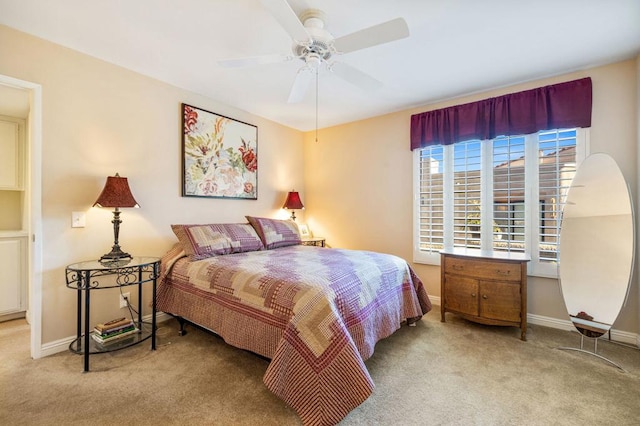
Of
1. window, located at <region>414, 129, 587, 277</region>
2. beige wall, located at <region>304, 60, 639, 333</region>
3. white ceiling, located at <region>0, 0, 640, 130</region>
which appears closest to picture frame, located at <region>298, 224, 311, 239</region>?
beige wall, located at <region>304, 60, 639, 333</region>

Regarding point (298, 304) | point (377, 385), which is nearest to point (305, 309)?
point (298, 304)

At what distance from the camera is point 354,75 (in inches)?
88.4

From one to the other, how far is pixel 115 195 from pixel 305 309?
6.19 ft

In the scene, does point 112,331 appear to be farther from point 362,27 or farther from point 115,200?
point 362,27

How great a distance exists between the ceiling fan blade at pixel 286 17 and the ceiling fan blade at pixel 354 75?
34 cm

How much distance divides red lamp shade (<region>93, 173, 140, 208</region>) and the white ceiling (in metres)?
1.11

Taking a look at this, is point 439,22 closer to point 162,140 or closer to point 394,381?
point 394,381

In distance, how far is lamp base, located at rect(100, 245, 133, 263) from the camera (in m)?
2.35

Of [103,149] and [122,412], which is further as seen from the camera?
[103,149]

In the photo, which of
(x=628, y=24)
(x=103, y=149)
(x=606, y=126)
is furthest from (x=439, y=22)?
(x=103, y=149)

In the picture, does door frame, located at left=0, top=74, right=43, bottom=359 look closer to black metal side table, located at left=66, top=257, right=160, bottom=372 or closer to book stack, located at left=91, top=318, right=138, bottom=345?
→ black metal side table, located at left=66, top=257, right=160, bottom=372

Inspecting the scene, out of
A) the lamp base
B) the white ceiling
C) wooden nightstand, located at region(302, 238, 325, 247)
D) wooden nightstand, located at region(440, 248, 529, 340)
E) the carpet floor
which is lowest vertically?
the carpet floor

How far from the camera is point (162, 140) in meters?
2.97

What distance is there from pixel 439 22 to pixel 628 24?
137 cm
